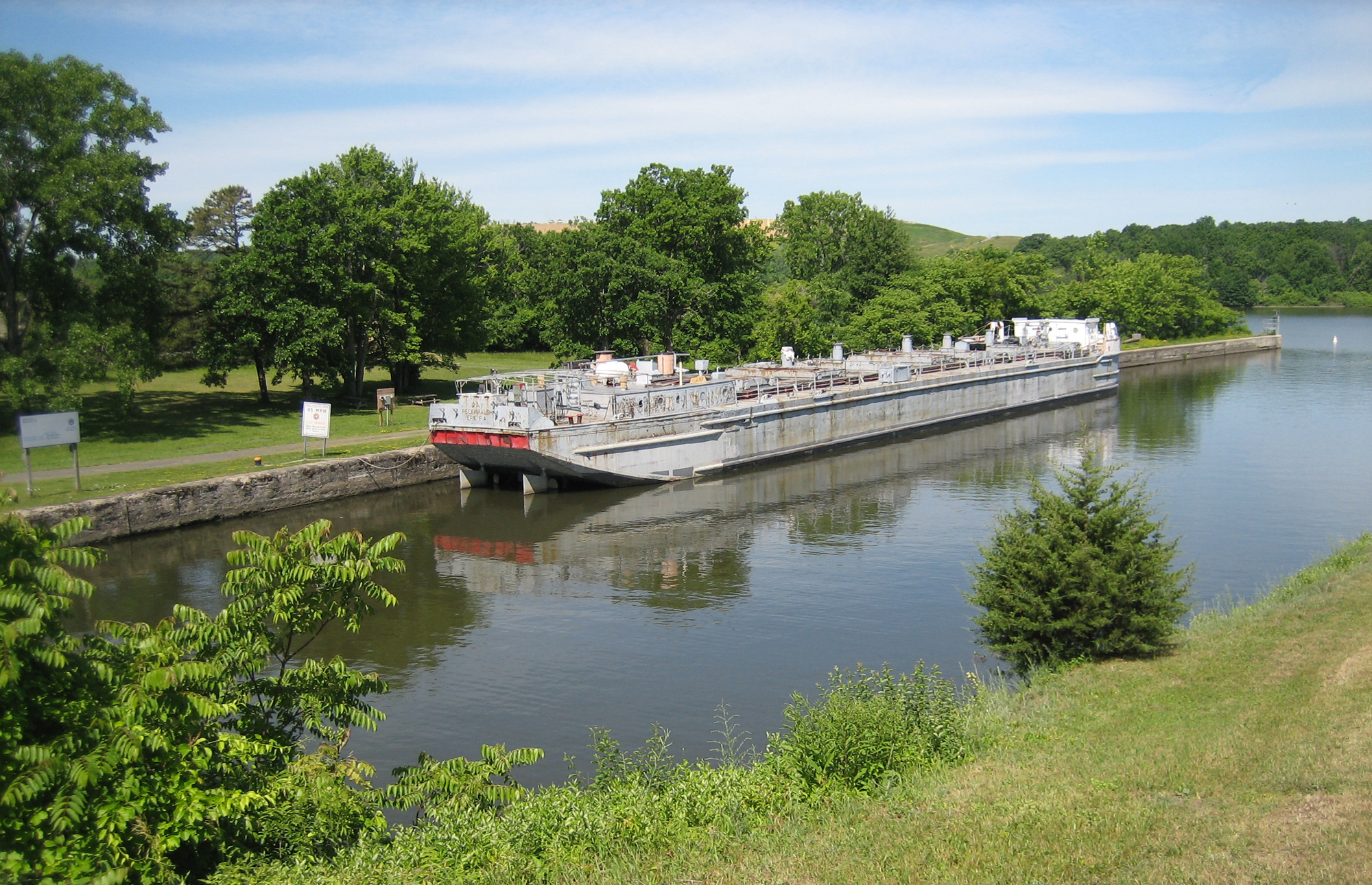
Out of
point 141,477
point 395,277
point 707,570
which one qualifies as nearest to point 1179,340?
point 395,277

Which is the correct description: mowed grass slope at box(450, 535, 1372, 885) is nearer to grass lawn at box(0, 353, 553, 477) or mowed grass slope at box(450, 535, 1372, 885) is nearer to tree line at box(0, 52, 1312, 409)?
grass lawn at box(0, 353, 553, 477)

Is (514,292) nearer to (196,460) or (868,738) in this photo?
(196,460)

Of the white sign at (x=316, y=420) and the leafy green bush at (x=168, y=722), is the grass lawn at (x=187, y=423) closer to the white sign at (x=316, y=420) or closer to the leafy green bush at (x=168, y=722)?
the white sign at (x=316, y=420)

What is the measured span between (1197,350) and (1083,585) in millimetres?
83587

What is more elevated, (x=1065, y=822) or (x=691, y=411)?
(x=691, y=411)

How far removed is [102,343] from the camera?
114 feet

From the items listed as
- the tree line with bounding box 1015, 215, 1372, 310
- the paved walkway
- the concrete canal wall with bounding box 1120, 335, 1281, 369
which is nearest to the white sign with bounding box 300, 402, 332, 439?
the paved walkway

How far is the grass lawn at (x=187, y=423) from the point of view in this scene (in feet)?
112

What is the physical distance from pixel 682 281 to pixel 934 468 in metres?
21.3

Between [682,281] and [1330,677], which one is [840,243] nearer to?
[682,281]

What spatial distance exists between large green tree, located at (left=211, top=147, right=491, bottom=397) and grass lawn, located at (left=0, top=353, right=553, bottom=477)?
9.34ft

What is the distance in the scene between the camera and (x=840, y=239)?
8681 centimetres

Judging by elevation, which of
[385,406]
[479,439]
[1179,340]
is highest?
[1179,340]

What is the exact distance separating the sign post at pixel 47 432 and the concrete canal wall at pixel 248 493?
1559mm
